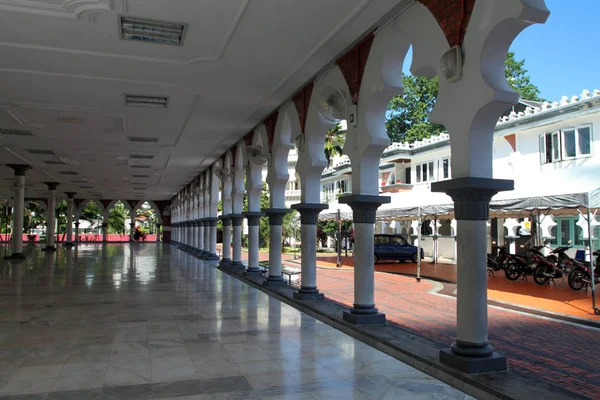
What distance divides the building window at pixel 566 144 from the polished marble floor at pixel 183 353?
11096 mm

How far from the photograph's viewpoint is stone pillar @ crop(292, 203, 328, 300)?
7.96 metres

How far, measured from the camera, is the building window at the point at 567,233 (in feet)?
53.9

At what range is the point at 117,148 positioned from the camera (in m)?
13.9

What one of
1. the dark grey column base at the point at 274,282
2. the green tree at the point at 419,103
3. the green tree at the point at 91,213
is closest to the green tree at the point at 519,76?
the green tree at the point at 419,103

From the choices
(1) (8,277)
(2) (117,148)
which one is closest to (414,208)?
(2) (117,148)

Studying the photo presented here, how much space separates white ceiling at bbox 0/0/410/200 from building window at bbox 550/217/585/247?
39.8ft

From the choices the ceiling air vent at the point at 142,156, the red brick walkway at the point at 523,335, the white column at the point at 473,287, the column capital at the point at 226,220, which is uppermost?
the ceiling air vent at the point at 142,156

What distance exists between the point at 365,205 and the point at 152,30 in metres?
3.49

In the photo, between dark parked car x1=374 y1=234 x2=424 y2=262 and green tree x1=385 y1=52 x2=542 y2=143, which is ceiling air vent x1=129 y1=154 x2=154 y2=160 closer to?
dark parked car x1=374 y1=234 x2=424 y2=262

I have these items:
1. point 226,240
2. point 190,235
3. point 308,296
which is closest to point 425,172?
point 226,240

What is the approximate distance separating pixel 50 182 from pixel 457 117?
23465 millimetres

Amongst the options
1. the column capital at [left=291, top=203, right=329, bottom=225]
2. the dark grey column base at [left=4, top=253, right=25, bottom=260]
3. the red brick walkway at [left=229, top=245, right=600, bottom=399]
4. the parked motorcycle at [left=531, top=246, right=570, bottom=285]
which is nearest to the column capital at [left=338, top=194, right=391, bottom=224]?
the red brick walkway at [left=229, top=245, right=600, bottom=399]

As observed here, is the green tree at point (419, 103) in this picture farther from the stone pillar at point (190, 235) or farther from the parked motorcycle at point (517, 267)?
the parked motorcycle at point (517, 267)

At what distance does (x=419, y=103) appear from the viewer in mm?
34188
